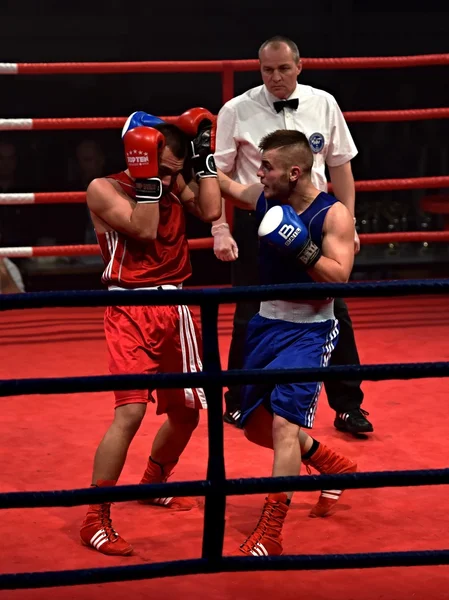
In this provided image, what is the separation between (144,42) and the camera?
7047 mm

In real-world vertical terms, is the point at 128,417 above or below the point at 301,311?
below

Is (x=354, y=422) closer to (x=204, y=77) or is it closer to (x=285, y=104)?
(x=285, y=104)

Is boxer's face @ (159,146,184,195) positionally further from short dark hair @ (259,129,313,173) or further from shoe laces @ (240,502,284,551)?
shoe laces @ (240,502,284,551)

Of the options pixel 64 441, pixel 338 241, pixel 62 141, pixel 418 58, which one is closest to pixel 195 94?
pixel 62 141

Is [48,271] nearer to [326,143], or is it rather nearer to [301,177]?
[326,143]

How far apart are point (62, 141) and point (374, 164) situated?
1.96 m

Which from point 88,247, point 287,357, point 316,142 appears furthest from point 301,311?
point 88,247

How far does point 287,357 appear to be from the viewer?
2711 millimetres

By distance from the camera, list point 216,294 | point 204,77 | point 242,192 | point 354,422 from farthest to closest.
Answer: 1. point 204,77
2. point 354,422
3. point 242,192
4. point 216,294

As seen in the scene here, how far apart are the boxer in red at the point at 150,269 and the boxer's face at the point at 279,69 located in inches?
22.7

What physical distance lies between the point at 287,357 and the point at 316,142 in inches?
44.2

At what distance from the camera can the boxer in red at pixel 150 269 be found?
2.67 metres

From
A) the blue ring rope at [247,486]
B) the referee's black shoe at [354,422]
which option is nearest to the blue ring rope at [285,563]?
the blue ring rope at [247,486]

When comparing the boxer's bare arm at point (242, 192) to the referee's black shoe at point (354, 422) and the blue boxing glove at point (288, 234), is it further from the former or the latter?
the referee's black shoe at point (354, 422)
